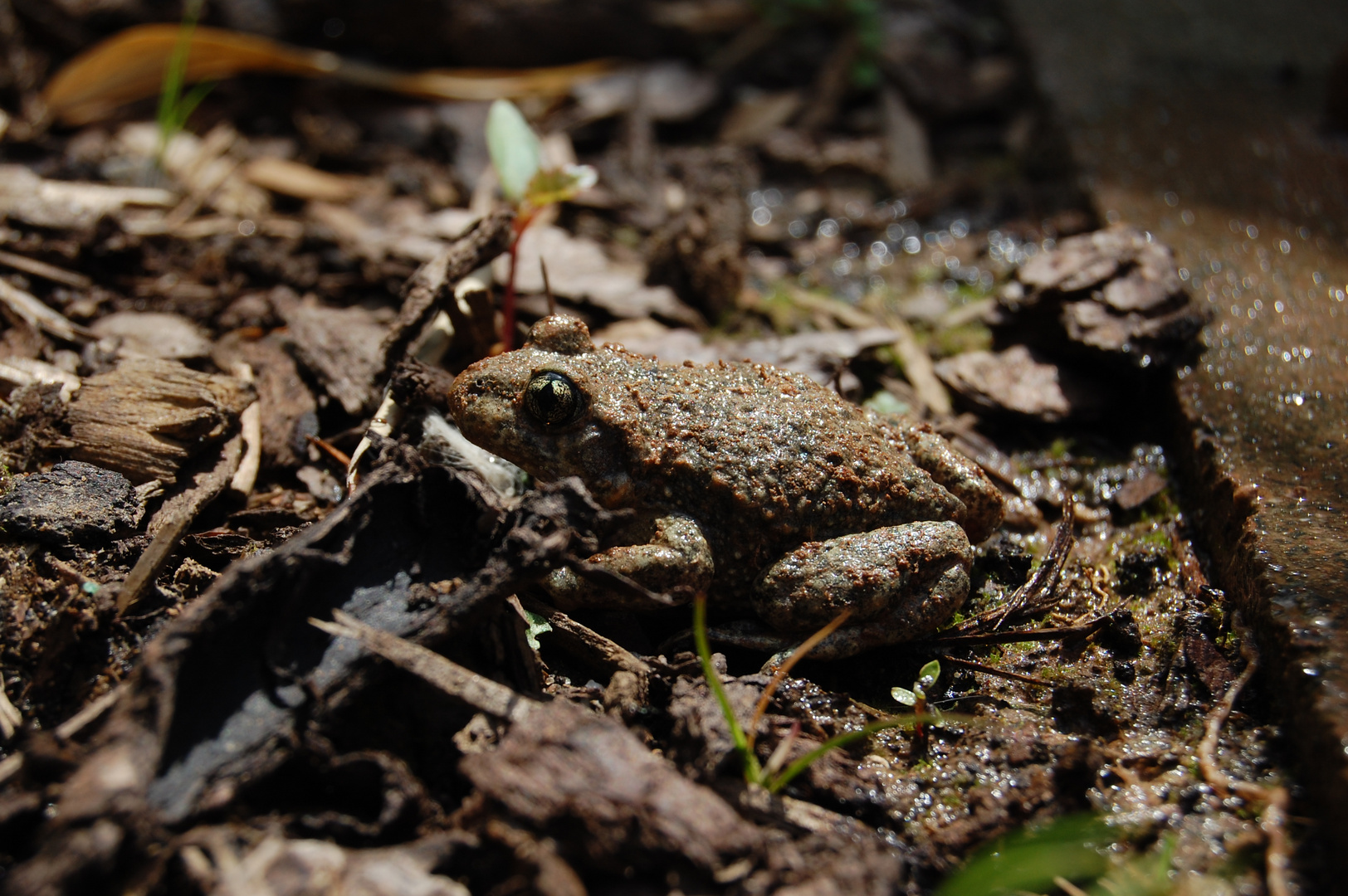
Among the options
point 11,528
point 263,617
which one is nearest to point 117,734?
point 263,617

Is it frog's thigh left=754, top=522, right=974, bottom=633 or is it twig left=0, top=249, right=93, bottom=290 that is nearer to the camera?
frog's thigh left=754, top=522, right=974, bottom=633

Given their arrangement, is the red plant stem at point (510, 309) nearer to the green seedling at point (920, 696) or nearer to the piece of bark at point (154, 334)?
the piece of bark at point (154, 334)

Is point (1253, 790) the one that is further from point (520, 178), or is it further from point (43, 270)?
point (43, 270)

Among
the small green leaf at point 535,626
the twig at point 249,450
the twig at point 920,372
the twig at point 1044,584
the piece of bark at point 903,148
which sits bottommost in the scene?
the small green leaf at point 535,626

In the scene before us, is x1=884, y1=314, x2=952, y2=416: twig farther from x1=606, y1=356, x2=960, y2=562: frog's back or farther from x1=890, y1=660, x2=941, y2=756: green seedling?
x1=890, y1=660, x2=941, y2=756: green seedling

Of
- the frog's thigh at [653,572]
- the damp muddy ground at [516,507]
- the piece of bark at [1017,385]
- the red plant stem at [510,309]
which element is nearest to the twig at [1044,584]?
the damp muddy ground at [516,507]

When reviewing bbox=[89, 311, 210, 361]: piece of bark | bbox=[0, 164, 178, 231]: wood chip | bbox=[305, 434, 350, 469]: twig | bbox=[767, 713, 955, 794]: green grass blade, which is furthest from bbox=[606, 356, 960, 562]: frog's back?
bbox=[0, 164, 178, 231]: wood chip

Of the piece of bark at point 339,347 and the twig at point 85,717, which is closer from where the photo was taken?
the twig at point 85,717
